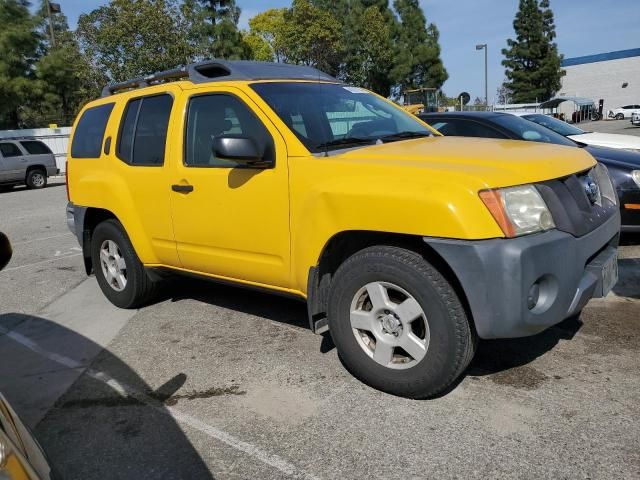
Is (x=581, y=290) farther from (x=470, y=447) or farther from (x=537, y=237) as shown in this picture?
(x=470, y=447)

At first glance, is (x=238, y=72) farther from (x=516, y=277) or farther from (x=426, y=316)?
(x=516, y=277)

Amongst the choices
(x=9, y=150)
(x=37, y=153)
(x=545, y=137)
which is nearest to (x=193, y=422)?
(x=545, y=137)

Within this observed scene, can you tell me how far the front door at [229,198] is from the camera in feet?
11.8

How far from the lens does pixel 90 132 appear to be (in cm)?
522

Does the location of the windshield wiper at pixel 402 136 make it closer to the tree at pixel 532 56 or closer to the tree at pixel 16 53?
the tree at pixel 16 53

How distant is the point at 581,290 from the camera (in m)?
2.98

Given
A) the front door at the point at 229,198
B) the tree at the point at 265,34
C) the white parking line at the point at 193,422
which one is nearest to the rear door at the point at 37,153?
the white parking line at the point at 193,422

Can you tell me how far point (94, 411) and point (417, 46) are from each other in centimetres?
5226

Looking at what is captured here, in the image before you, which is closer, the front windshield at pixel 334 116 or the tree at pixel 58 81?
the front windshield at pixel 334 116

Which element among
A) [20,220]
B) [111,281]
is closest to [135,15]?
[20,220]

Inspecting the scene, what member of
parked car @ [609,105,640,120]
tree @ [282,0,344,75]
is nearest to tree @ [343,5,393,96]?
tree @ [282,0,344,75]

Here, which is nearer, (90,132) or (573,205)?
(573,205)

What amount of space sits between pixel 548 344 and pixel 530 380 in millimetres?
600

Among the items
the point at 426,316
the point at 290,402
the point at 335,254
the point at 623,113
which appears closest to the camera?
the point at 426,316
